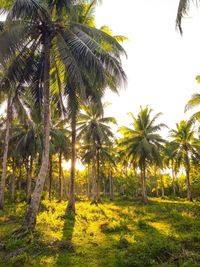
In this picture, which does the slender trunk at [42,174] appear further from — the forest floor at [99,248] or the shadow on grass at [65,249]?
the shadow on grass at [65,249]

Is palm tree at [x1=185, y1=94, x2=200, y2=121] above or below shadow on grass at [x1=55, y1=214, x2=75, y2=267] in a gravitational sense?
above

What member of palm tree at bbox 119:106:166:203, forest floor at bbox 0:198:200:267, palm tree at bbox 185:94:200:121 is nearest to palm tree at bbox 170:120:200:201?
palm tree at bbox 119:106:166:203

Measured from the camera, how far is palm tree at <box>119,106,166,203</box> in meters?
26.8

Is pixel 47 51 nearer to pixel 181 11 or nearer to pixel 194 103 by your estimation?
pixel 181 11

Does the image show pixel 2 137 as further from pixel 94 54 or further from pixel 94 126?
pixel 94 54

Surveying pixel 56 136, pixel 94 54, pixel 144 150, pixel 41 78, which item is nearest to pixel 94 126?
pixel 56 136

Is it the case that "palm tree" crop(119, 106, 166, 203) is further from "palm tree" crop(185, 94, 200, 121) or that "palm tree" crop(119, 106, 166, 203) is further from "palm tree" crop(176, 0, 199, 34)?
"palm tree" crop(176, 0, 199, 34)

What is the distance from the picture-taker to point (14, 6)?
31.2 ft

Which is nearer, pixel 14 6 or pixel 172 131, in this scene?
pixel 14 6

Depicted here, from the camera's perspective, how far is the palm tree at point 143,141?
88.0 feet

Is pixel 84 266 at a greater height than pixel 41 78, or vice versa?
pixel 41 78

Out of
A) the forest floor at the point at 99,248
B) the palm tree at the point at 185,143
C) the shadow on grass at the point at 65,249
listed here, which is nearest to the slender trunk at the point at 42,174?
the forest floor at the point at 99,248

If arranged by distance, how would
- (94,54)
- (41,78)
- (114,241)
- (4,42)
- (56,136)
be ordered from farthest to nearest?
1. (56,136)
2. (41,78)
3. (94,54)
4. (4,42)
5. (114,241)

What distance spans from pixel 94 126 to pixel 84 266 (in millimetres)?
20525
